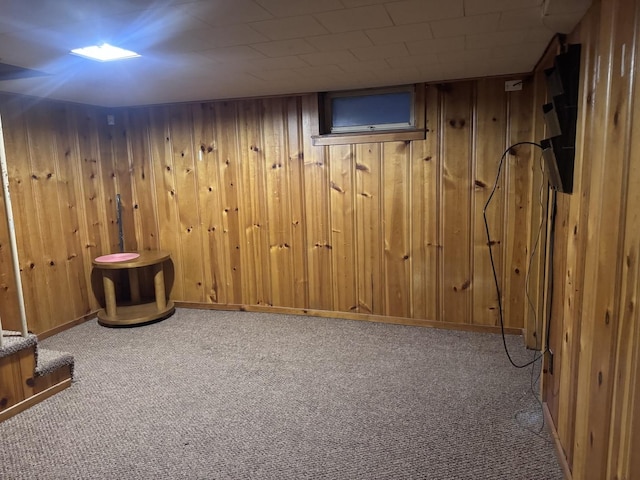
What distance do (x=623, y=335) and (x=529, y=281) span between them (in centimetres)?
216

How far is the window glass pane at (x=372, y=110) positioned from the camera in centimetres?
364

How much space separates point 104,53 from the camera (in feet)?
7.91

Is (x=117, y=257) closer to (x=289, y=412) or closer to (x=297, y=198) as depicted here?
(x=297, y=198)

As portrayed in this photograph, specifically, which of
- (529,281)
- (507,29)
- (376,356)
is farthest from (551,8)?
(376,356)

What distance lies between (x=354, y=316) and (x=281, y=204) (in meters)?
1.18

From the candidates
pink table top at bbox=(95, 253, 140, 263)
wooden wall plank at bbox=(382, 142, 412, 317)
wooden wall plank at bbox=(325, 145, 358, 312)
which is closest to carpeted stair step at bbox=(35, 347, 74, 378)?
pink table top at bbox=(95, 253, 140, 263)

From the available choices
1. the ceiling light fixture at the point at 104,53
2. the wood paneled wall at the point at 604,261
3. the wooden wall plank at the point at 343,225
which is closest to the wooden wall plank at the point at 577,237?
the wood paneled wall at the point at 604,261

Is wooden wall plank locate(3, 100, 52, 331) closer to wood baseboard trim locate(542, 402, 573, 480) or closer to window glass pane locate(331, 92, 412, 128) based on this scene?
window glass pane locate(331, 92, 412, 128)

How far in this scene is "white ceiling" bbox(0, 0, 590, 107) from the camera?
182 cm

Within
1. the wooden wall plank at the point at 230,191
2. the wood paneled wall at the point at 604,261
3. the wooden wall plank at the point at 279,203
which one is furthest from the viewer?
the wooden wall plank at the point at 230,191

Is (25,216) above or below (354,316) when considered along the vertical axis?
above

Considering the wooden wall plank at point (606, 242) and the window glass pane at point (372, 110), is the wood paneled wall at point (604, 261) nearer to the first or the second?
the wooden wall plank at point (606, 242)

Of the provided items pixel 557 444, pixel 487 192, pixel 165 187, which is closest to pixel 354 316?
pixel 487 192

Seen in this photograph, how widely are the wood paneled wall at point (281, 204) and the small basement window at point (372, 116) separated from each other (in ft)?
0.30
